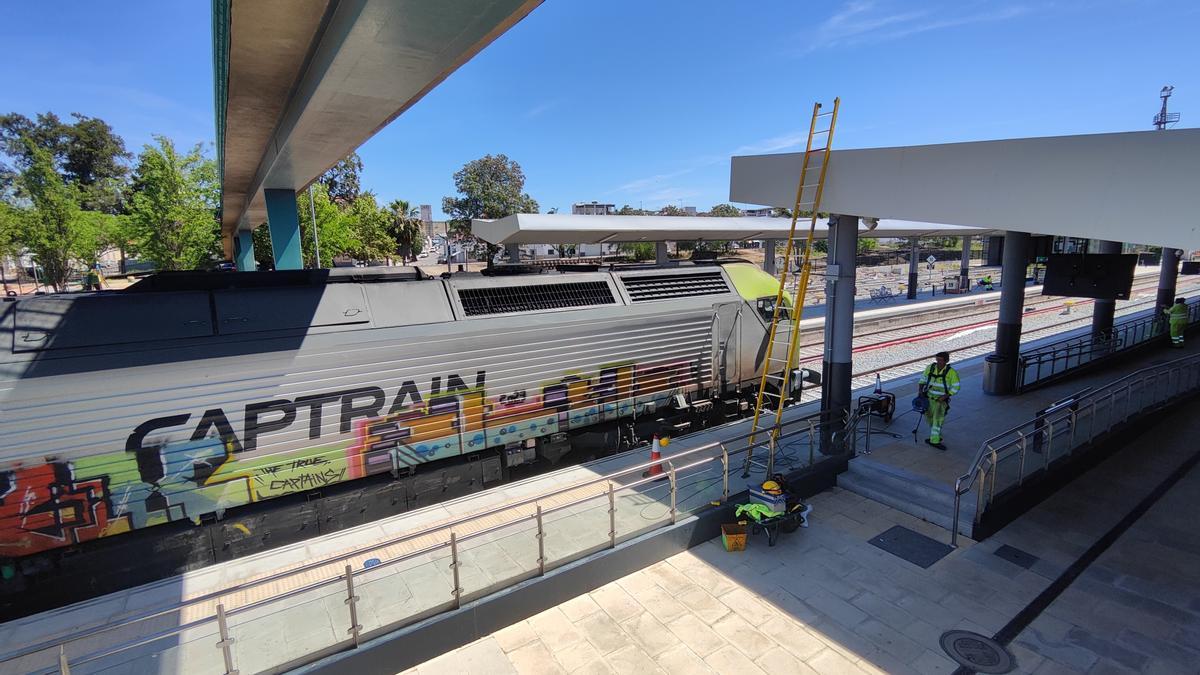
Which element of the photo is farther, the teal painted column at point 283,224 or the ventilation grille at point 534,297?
the teal painted column at point 283,224

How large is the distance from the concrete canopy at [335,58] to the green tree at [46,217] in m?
28.3

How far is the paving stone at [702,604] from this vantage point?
5891 millimetres

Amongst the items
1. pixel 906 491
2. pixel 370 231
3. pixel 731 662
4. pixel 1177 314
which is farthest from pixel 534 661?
pixel 370 231

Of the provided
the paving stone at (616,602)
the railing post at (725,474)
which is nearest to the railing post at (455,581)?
the paving stone at (616,602)

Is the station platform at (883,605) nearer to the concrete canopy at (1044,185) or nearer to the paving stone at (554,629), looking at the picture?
the paving stone at (554,629)

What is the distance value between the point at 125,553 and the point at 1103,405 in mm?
14206

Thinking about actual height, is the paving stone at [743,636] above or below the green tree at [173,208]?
below

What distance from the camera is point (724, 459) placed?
24.6 ft

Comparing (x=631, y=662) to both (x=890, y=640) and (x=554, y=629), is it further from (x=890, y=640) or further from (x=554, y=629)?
(x=890, y=640)

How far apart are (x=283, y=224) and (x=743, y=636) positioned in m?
16.5

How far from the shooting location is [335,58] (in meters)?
5.76

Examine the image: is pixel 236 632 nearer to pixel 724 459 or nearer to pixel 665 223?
pixel 724 459

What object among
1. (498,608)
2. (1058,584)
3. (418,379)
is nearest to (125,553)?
(418,379)

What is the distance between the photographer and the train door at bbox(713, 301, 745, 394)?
35.6 feet
